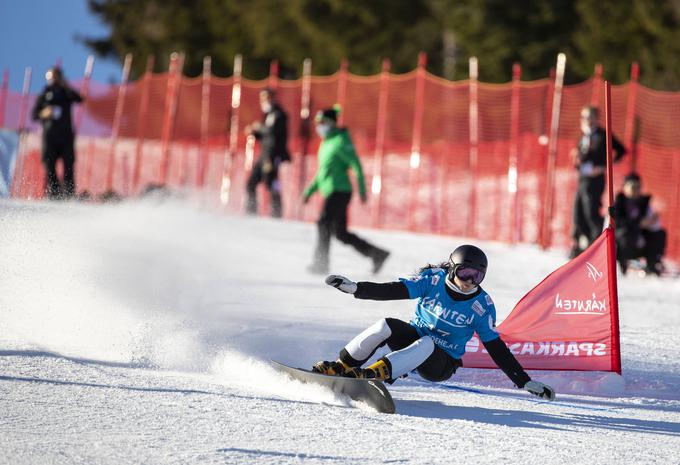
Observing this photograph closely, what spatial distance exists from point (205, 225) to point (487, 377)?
8.74 metres

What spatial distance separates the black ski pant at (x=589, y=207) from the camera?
1361 centimetres

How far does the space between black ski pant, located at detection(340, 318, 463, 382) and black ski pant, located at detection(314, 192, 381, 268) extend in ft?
18.0

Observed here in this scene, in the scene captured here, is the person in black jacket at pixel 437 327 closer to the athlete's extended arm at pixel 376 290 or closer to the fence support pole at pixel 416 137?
the athlete's extended arm at pixel 376 290

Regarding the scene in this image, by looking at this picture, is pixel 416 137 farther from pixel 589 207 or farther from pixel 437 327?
pixel 437 327

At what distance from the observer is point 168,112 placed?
21.3 m

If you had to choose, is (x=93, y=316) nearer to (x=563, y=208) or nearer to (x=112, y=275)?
(x=112, y=275)

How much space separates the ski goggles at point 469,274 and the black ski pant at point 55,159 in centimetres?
1089

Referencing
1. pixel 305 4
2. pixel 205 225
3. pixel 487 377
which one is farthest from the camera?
pixel 305 4

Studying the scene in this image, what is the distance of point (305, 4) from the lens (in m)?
40.3

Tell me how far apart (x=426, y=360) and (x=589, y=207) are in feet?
24.6

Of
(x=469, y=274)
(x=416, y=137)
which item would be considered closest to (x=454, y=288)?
(x=469, y=274)

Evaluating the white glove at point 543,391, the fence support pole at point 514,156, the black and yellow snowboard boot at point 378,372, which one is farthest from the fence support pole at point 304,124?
the white glove at point 543,391

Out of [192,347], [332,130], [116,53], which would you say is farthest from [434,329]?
[116,53]

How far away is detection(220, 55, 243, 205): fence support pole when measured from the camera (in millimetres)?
20391
